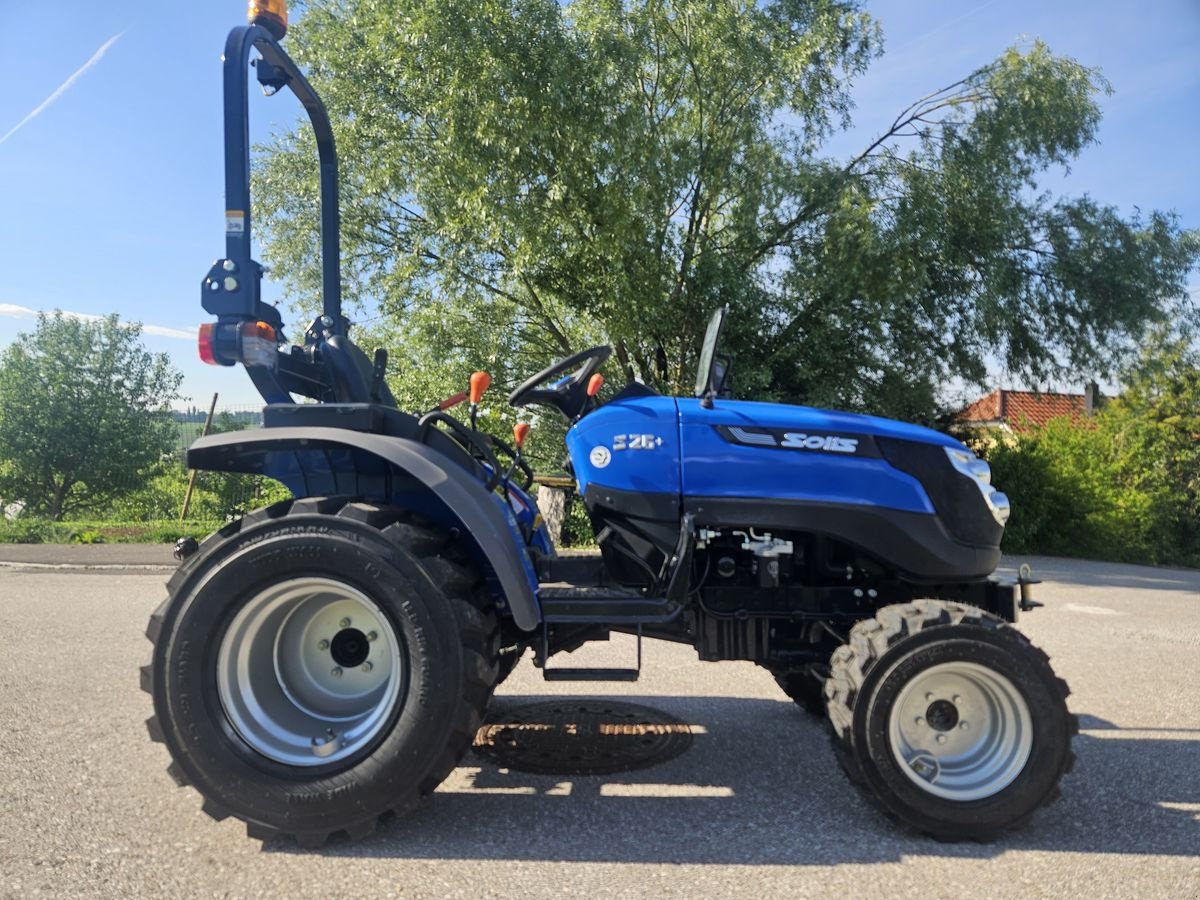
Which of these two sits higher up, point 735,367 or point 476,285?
point 476,285

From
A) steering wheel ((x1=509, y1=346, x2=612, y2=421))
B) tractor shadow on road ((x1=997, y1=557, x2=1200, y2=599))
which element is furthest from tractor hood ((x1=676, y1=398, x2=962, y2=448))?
tractor shadow on road ((x1=997, y1=557, x2=1200, y2=599))

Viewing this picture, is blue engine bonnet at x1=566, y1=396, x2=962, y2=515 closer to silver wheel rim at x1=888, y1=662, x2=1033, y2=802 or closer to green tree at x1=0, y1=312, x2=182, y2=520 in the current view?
silver wheel rim at x1=888, y1=662, x2=1033, y2=802

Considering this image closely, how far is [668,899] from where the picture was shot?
227cm

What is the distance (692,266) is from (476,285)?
305 cm

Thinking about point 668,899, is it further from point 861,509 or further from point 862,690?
point 861,509

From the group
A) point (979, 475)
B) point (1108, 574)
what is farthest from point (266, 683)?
point (1108, 574)

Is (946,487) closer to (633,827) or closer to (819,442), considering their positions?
A: (819,442)

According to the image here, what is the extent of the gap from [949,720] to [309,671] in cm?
216

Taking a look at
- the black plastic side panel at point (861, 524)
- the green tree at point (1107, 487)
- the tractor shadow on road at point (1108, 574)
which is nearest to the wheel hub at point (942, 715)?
the black plastic side panel at point (861, 524)

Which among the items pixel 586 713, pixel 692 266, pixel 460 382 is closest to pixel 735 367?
pixel 692 266

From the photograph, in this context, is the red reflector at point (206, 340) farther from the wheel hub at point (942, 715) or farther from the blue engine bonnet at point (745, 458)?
the wheel hub at point (942, 715)

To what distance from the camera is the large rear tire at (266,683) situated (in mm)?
2572

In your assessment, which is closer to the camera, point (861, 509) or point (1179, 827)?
point (1179, 827)

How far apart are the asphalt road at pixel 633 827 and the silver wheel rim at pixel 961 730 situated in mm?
207
